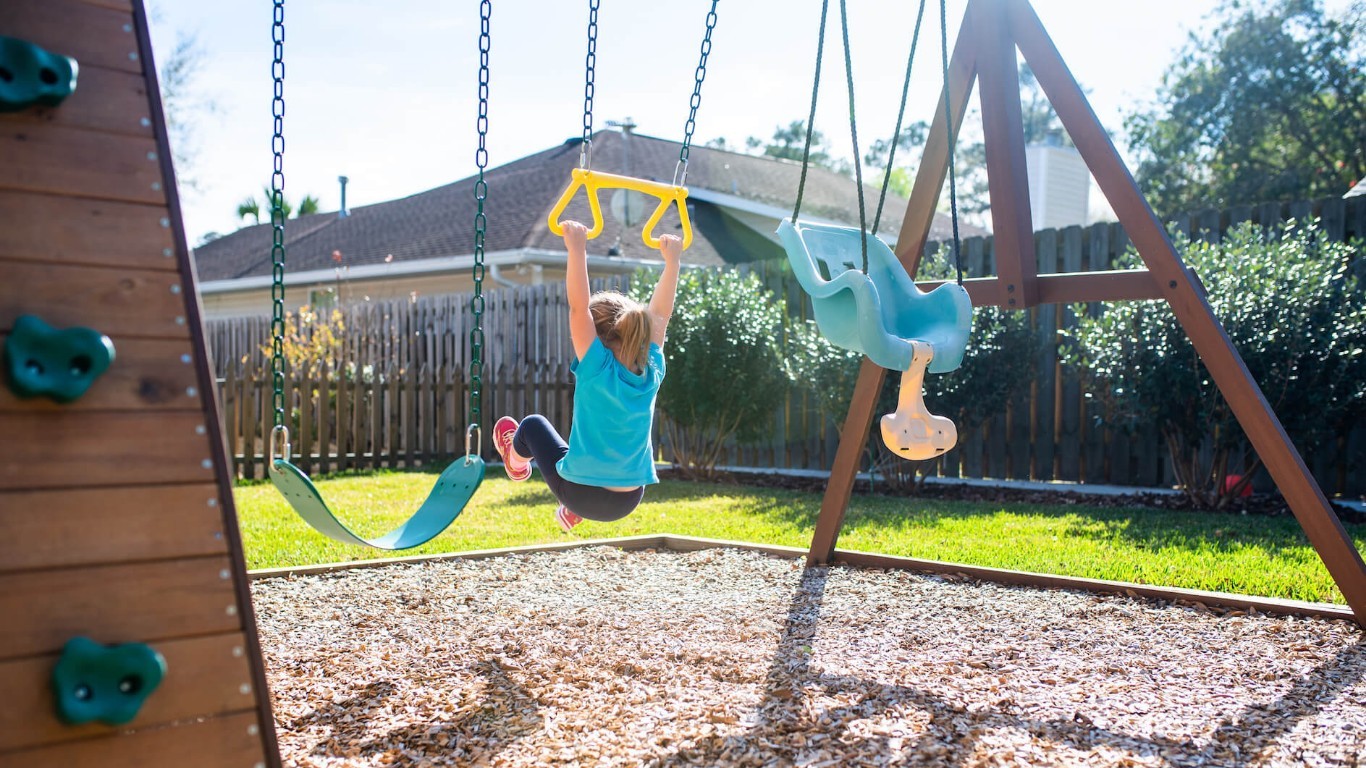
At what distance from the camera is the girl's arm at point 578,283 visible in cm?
377

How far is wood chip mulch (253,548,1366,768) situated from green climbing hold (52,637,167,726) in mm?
904

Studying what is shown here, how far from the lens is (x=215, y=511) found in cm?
226

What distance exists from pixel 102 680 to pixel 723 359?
7867 millimetres

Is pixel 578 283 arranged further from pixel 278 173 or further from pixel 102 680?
pixel 102 680

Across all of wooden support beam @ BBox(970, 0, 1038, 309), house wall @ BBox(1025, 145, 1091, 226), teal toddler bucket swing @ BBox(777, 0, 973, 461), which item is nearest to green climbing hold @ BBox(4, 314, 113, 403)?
teal toddler bucket swing @ BBox(777, 0, 973, 461)

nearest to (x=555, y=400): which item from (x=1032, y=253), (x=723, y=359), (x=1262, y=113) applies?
(x=723, y=359)

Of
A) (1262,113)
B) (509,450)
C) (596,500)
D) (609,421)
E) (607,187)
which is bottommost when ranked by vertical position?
(596,500)

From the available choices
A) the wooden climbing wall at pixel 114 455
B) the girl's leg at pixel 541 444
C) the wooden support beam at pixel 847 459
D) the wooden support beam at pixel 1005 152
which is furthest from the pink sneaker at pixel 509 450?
the wooden climbing wall at pixel 114 455

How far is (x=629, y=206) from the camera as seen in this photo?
54.3ft

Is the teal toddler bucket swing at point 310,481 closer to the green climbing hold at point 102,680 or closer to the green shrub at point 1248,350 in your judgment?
the green climbing hold at point 102,680

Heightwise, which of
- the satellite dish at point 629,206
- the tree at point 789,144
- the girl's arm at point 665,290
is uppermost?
the tree at point 789,144

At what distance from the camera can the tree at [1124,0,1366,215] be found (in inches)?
1043

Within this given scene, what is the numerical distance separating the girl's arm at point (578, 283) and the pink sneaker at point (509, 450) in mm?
1142

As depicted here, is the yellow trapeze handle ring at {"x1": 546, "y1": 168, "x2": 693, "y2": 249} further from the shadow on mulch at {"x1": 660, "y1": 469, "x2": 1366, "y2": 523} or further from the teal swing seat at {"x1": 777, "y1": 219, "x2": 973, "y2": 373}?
the shadow on mulch at {"x1": 660, "y1": 469, "x2": 1366, "y2": 523}
